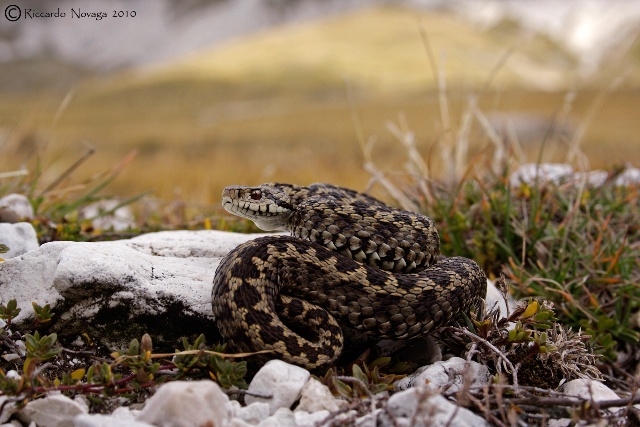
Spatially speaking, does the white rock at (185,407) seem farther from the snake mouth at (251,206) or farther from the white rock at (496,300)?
the white rock at (496,300)

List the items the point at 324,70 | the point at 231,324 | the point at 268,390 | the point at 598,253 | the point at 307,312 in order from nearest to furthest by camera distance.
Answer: the point at 268,390
the point at 231,324
the point at 307,312
the point at 598,253
the point at 324,70

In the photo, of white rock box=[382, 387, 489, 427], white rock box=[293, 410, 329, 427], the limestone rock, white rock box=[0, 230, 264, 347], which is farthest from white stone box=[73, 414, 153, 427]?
the limestone rock

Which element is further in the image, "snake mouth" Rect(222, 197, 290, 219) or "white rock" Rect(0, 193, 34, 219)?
"white rock" Rect(0, 193, 34, 219)

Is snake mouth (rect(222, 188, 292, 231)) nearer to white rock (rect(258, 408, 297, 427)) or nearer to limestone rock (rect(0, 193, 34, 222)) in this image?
white rock (rect(258, 408, 297, 427))

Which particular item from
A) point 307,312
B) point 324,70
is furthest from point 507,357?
point 324,70

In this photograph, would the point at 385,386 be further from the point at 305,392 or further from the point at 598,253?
the point at 598,253

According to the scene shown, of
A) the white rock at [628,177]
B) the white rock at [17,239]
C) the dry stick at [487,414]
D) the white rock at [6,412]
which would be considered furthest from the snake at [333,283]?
the white rock at [628,177]
